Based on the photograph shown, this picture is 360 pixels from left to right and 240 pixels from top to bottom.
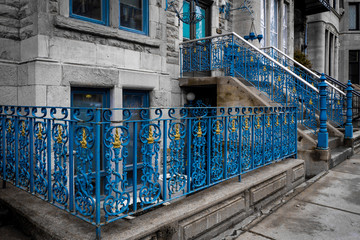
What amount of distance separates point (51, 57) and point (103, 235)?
3.51 metres

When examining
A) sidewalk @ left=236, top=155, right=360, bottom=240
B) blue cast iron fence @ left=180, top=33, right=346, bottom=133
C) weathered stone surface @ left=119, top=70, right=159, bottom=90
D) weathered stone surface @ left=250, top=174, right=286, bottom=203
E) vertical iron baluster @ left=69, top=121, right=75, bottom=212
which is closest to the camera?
vertical iron baluster @ left=69, top=121, right=75, bottom=212

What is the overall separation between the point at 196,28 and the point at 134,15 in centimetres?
315

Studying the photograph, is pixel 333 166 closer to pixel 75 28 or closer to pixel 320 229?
pixel 320 229

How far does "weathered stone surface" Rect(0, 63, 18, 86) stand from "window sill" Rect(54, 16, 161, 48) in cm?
104

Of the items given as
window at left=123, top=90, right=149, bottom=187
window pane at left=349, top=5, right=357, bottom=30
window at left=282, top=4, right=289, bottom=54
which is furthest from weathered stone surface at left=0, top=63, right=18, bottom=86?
window pane at left=349, top=5, right=357, bottom=30

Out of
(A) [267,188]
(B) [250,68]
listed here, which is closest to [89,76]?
(A) [267,188]

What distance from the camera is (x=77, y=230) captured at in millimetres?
2457

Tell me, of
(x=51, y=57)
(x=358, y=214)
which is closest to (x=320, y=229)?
(x=358, y=214)

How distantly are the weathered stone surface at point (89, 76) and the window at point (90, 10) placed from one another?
101 centimetres

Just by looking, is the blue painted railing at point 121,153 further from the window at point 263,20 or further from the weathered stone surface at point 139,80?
the window at point 263,20

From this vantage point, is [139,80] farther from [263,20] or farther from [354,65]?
[354,65]

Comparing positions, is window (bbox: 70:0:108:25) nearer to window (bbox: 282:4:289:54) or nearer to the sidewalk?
the sidewalk

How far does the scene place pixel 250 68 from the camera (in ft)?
24.5

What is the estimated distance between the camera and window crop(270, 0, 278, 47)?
12.2 m
